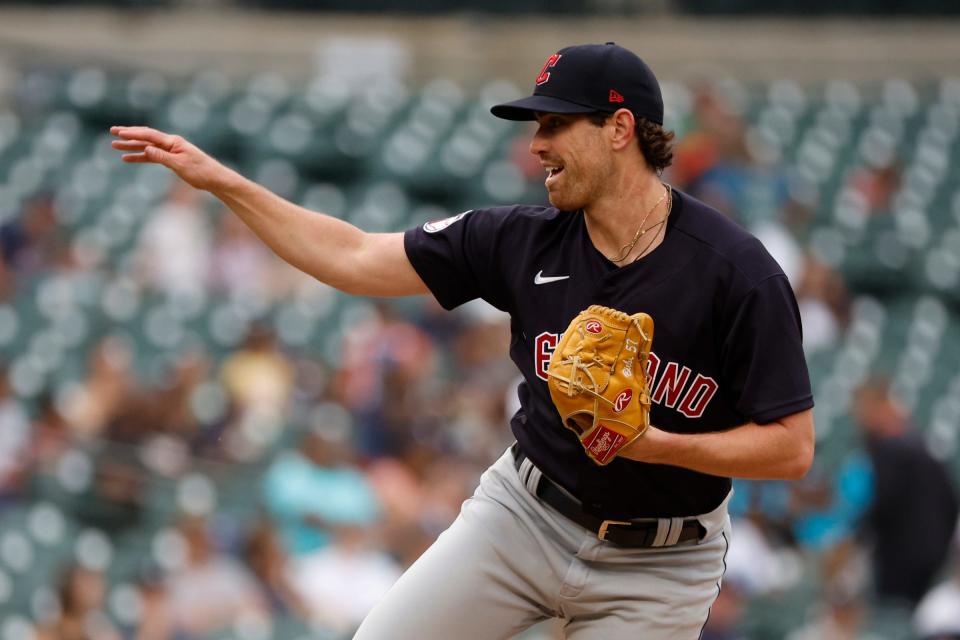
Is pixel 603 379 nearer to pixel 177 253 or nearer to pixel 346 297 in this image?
pixel 346 297

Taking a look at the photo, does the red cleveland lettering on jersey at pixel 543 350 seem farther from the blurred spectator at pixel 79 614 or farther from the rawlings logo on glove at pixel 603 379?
the blurred spectator at pixel 79 614

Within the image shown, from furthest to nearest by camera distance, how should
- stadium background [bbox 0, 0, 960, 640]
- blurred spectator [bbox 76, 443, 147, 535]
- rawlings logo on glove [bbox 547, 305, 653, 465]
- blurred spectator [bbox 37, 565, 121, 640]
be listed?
blurred spectator [bbox 76, 443, 147, 535] → stadium background [bbox 0, 0, 960, 640] → blurred spectator [bbox 37, 565, 121, 640] → rawlings logo on glove [bbox 547, 305, 653, 465]

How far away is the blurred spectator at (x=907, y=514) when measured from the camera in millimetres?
6621

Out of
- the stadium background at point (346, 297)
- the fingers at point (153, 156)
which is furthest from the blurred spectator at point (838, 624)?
the fingers at point (153, 156)

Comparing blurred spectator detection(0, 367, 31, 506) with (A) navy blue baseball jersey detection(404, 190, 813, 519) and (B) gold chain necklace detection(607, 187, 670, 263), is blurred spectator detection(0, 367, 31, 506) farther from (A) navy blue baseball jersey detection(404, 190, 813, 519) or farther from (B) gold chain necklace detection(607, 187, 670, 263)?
(B) gold chain necklace detection(607, 187, 670, 263)

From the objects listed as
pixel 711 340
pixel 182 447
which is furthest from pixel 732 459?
pixel 182 447

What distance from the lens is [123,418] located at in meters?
7.08

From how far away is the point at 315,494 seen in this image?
6812 mm

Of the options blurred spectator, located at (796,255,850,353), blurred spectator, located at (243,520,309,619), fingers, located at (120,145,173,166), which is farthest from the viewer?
blurred spectator, located at (796,255,850,353)

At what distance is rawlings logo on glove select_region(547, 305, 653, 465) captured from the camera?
2773 millimetres

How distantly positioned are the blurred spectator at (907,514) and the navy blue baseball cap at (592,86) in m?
4.04

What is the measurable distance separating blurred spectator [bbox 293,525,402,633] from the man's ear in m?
3.59

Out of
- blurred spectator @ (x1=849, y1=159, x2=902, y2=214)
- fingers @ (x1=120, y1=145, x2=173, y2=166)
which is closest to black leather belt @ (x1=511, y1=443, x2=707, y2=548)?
fingers @ (x1=120, y1=145, x2=173, y2=166)

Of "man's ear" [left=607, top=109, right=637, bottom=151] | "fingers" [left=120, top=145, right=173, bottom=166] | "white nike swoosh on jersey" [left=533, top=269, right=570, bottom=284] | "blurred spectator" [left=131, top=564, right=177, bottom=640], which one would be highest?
"man's ear" [left=607, top=109, right=637, bottom=151]
